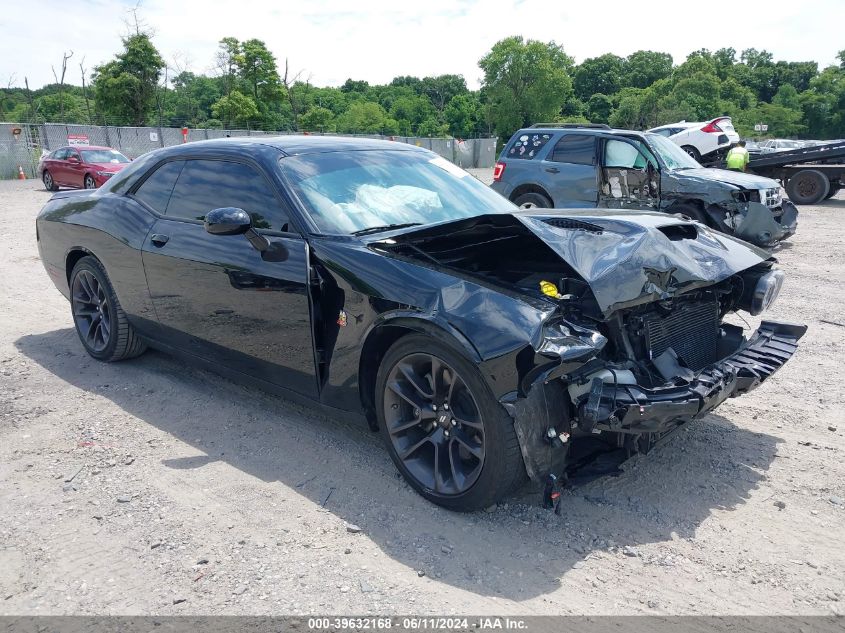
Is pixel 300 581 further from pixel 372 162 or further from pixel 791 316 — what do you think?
pixel 791 316

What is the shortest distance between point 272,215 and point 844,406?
12.7 ft

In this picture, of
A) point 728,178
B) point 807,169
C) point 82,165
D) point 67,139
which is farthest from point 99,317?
point 67,139

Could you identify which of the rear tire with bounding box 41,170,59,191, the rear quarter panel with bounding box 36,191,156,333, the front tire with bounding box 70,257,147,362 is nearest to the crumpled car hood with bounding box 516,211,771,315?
the rear quarter panel with bounding box 36,191,156,333

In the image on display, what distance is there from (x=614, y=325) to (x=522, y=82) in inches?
3084

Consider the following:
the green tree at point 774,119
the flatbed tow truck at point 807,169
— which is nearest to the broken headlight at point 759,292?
the flatbed tow truck at point 807,169

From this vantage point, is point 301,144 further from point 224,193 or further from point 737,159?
point 737,159

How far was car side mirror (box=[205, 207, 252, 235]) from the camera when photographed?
358 cm

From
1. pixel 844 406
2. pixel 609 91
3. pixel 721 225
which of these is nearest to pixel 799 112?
pixel 609 91

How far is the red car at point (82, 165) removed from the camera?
19.6 meters

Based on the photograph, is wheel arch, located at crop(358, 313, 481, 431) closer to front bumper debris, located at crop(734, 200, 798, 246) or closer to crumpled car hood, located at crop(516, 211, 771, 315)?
crumpled car hood, located at crop(516, 211, 771, 315)

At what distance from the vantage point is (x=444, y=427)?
3.14 m

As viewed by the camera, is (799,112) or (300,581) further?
(799,112)

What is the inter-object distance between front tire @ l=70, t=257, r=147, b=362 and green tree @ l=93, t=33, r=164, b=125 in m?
42.1

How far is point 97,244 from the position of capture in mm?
5004
